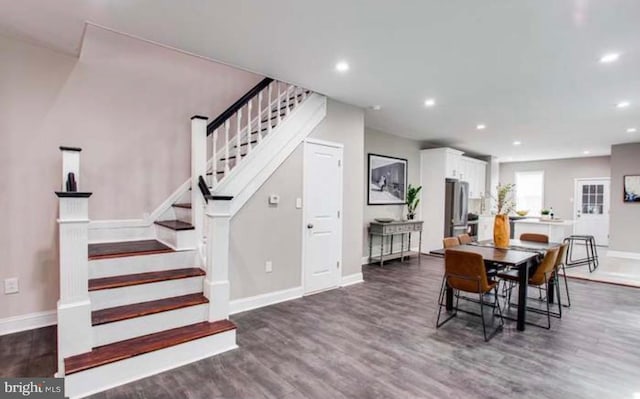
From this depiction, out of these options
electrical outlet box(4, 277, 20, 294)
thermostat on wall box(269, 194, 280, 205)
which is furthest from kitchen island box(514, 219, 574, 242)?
electrical outlet box(4, 277, 20, 294)

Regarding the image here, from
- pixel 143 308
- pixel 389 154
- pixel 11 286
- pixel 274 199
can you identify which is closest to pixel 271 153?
pixel 274 199

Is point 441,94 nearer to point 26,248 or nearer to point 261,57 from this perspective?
point 261,57

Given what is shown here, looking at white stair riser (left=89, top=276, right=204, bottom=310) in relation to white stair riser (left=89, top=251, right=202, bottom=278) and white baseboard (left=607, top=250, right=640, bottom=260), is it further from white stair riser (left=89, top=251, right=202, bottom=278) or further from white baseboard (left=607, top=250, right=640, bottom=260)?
white baseboard (left=607, top=250, right=640, bottom=260)

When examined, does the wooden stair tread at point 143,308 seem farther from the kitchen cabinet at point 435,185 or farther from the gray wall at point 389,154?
the kitchen cabinet at point 435,185

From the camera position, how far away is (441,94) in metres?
4.15

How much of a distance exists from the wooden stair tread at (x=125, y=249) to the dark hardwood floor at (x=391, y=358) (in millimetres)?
811

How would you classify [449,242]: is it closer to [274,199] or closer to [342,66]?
[274,199]

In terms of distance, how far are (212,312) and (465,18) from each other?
315cm

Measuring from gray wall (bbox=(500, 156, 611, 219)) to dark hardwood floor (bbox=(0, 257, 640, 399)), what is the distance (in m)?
6.99

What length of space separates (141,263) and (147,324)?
0.65 m

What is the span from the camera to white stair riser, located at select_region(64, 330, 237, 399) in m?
2.06

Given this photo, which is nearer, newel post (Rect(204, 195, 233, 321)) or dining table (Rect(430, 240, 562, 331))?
newel post (Rect(204, 195, 233, 321))

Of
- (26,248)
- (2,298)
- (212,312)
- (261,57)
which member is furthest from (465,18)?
(2,298)

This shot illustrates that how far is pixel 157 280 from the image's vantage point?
9.10 ft
